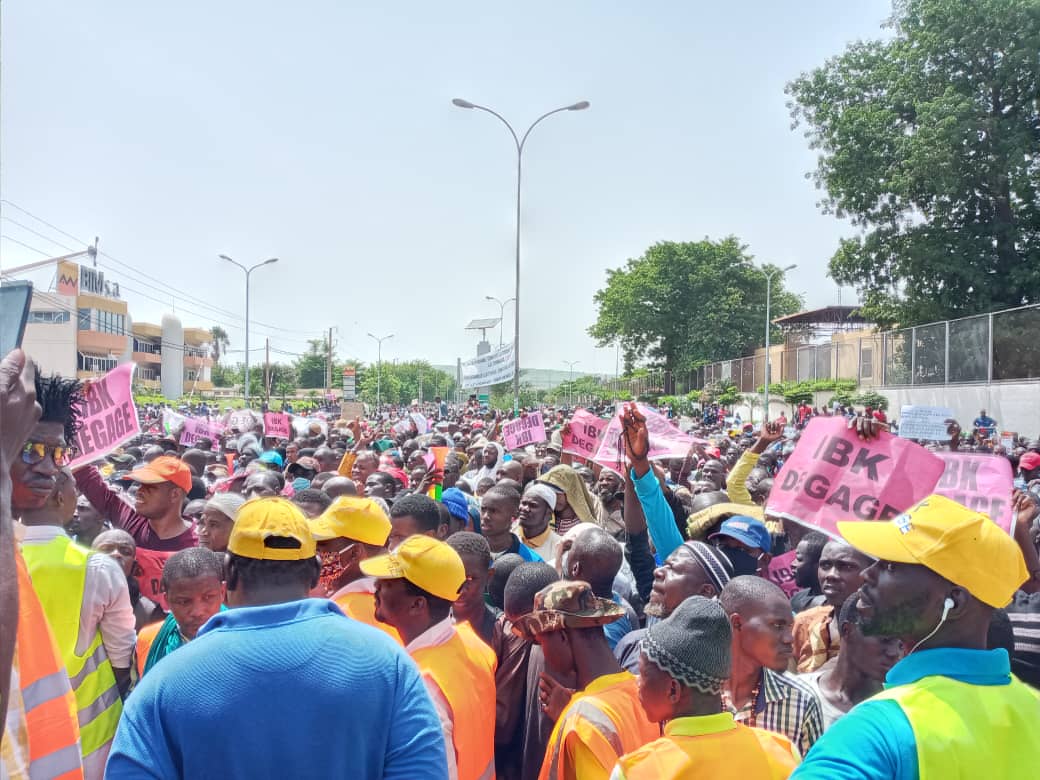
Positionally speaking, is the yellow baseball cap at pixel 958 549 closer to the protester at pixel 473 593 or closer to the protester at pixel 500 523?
the protester at pixel 473 593

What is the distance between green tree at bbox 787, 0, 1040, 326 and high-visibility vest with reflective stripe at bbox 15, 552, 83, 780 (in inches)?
1175

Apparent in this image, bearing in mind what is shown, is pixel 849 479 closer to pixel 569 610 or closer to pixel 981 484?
pixel 981 484

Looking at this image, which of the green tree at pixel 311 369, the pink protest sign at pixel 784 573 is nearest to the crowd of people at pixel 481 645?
the pink protest sign at pixel 784 573

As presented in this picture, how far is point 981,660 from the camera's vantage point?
2.02 m

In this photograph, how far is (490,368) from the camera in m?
21.0

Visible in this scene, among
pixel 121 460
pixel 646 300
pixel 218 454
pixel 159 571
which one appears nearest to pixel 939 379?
pixel 218 454

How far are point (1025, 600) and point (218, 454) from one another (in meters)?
10.7

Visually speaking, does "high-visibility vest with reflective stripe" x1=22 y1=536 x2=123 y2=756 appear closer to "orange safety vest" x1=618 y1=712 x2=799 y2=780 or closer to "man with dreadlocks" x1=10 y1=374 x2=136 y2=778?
"man with dreadlocks" x1=10 y1=374 x2=136 y2=778

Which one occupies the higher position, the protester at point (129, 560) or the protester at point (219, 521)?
the protester at point (219, 521)

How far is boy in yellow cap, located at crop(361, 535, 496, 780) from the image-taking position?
283 cm

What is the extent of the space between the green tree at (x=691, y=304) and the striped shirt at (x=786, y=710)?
51959 millimetres

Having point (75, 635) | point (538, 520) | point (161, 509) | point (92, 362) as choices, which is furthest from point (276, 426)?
point (92, 362)

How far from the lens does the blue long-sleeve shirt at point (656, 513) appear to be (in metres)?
5.00

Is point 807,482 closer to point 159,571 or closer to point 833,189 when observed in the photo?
point 159,571
